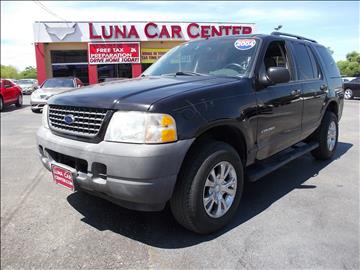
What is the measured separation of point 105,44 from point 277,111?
23550 millimetres

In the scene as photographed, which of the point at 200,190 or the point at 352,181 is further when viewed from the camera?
the point at 352,181

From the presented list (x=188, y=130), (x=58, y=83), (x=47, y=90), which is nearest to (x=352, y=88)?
(x=58, y=83)

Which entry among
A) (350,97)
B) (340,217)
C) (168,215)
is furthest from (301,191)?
(350,97)

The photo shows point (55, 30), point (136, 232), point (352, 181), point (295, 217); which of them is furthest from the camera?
point (55, 30)

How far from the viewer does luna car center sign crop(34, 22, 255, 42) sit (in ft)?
83.1

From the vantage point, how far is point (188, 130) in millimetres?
2971

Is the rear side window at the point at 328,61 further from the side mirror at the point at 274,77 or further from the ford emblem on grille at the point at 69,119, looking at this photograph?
the ford emblem on grille at the point at 69,119

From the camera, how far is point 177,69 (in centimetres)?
445

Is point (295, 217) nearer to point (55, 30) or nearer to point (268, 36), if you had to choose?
point (268, 36)

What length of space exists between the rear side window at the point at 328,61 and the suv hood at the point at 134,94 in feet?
9.09

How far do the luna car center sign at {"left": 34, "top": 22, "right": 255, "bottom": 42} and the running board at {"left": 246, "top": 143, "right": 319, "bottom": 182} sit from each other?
20763 millimetres

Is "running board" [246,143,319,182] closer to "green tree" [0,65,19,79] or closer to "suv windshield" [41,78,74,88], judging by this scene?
"green tree" [0,65,19,79]

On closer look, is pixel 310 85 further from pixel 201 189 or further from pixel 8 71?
pixel 8 71

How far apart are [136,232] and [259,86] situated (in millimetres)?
1956
